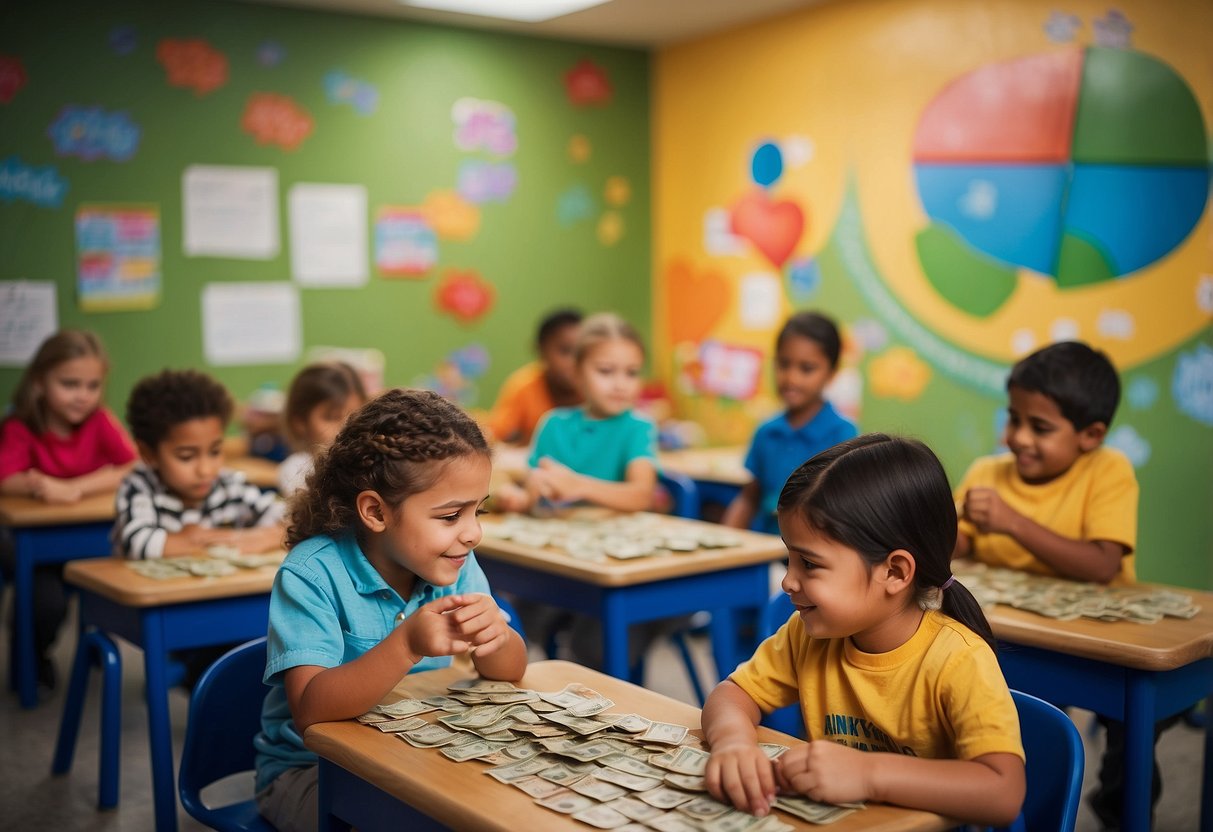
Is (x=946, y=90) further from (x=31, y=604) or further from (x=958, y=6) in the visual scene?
(x=31, y=604)

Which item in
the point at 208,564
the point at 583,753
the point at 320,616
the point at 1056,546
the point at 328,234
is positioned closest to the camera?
the point at 583,753

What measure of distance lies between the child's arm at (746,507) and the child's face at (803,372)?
283 mm

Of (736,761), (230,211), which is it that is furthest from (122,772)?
(230,211)

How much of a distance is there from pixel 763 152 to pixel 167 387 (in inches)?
135

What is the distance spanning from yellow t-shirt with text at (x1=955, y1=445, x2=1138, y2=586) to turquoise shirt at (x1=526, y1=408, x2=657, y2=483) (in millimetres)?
1004

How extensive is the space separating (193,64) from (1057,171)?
11.4 feet

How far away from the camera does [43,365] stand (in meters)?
3.86

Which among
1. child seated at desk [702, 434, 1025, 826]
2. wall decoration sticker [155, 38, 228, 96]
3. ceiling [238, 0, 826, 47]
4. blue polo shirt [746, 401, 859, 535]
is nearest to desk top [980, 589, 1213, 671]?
child seated at desk [702, 434, 1025, 826]

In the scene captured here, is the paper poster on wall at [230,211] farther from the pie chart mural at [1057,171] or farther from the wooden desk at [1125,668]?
the wooden desk at [1125,668]

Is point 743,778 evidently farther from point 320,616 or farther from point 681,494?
point 681,494

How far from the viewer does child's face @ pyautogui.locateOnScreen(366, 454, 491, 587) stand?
1635mm

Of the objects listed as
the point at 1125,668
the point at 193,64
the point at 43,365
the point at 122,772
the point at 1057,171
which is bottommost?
the point at 122,772

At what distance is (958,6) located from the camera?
4.55m

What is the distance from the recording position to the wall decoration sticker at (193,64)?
4.82 meters
